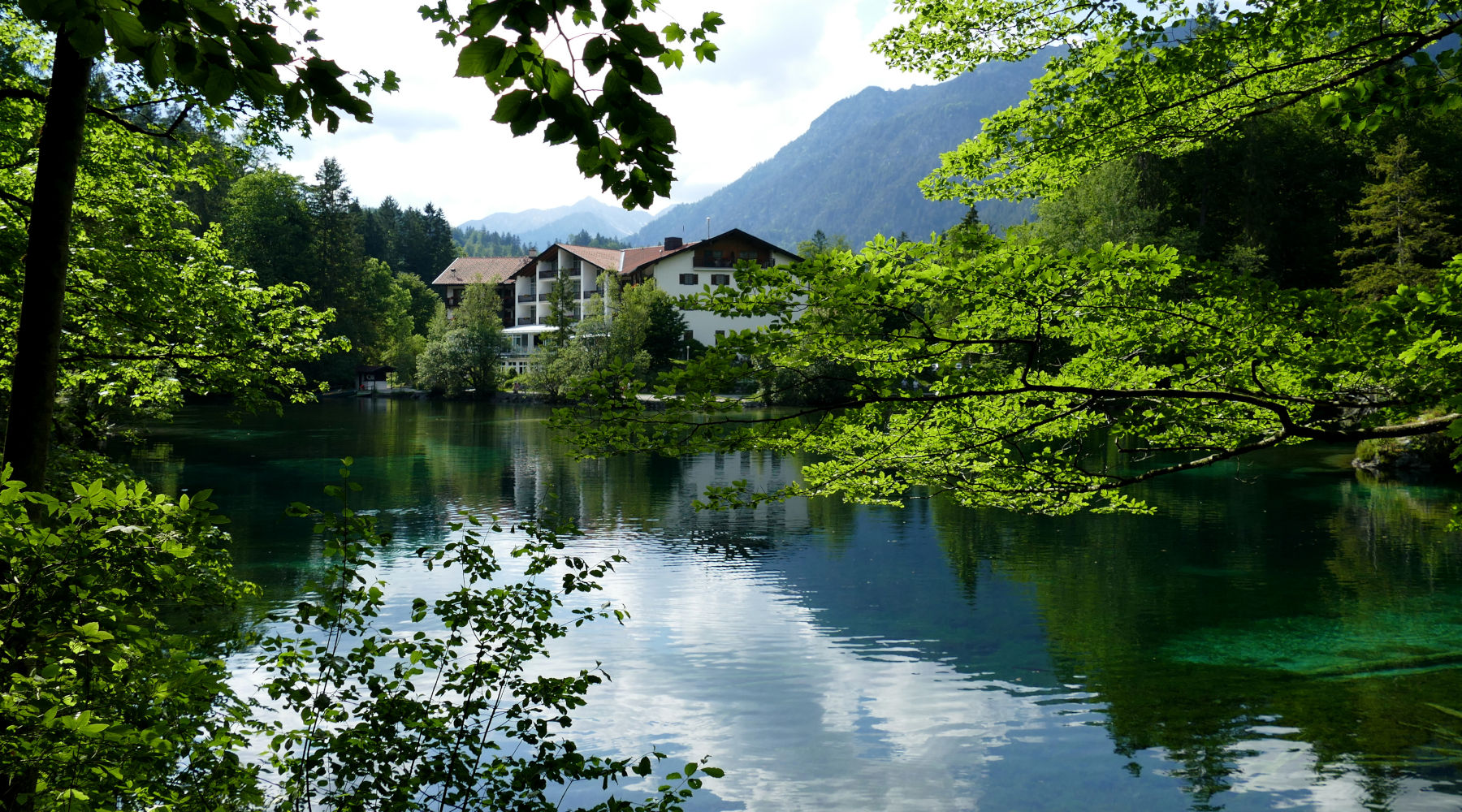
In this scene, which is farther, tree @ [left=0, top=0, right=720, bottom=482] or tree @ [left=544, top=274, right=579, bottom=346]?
tree @ [left=544, top=274, right=579, bottom=346]

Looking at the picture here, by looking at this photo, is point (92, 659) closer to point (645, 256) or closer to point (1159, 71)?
point (1159, 71)

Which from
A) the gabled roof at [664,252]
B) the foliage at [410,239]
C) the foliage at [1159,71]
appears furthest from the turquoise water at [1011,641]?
the foliage at [410,239]

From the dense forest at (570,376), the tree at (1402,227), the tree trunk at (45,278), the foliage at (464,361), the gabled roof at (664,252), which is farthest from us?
the gabled roof at (664,252)

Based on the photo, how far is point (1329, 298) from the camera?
5746 mm

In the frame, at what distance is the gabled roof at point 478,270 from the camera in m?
92.5

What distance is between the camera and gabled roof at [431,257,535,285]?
92500 mm

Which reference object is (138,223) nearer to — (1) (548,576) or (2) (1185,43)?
(1) (548,576)

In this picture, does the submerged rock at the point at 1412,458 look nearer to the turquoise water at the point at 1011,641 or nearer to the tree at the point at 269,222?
the turquoise water at the point at 1011,641

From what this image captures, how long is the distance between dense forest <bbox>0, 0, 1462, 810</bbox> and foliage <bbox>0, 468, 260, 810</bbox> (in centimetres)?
2

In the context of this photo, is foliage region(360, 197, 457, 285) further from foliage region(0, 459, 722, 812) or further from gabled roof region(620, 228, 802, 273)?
foliage region(0, 459, 722, 812)

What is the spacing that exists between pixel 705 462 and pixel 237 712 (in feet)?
91.2

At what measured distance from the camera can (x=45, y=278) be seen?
4.78 meters

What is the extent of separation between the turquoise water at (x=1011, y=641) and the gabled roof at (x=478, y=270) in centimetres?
6970

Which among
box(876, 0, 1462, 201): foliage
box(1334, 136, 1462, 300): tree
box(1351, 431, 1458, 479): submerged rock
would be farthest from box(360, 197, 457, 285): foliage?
box(876, 0, 1462, 201): foliage
